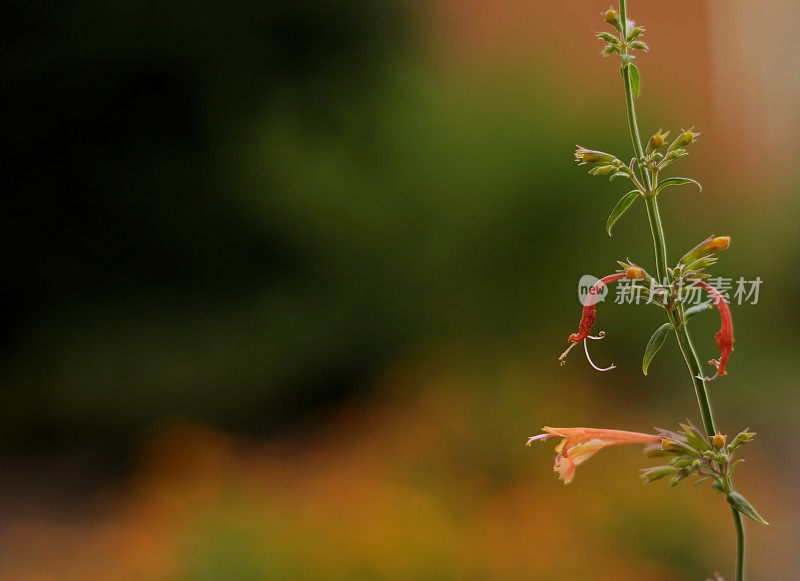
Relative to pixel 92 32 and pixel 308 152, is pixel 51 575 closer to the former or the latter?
pixel 308 152

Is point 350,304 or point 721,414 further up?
point 350,304

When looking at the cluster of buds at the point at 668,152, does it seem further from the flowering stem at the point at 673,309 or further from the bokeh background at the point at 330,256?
the bokeh background at the point at 330,256

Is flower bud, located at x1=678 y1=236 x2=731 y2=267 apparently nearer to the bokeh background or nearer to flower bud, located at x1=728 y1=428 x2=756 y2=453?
flower bud, located at x1=728 y1=428 x2=756 y2=453

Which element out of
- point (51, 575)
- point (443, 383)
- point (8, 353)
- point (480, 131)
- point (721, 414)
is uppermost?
point (480, 131)

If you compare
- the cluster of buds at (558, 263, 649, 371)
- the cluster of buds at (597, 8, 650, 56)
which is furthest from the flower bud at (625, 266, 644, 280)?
the cluster of buds at (597, 8, 650, 56)

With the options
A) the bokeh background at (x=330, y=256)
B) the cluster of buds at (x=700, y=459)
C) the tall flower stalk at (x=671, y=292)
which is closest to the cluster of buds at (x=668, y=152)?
the tall flower stalk at (x=671, y=292)

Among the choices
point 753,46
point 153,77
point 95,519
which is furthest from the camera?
point 753,46

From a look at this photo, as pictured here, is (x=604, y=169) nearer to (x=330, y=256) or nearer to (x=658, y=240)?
(x=658, y=240)

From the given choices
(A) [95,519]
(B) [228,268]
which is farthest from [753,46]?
(A) [95,519]
